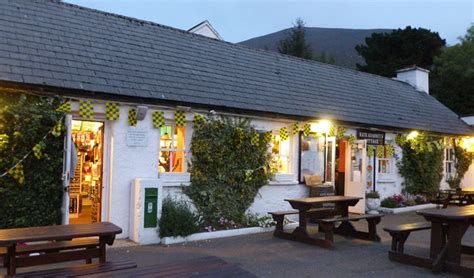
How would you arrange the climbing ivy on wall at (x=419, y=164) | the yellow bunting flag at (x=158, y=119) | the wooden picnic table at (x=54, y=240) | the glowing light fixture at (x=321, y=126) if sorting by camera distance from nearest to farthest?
the wooden picnic table at (x=54, y=240), the yellow bunting flag at (x=158, y=119), the glowing light fixture at (x=321, y=126), the climbing ivy on wall at (x=419, y=164)

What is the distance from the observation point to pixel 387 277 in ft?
21.8

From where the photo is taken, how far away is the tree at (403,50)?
41.1m

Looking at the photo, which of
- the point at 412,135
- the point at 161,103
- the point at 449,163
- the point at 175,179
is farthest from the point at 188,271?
the point at 449,163

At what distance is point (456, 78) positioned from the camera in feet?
115

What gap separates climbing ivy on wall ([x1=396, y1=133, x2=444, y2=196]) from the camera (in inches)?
599

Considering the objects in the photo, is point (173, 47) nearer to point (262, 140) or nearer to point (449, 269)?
point (262, 140)

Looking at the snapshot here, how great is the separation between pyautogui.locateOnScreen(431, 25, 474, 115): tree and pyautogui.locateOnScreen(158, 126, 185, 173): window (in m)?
28.0

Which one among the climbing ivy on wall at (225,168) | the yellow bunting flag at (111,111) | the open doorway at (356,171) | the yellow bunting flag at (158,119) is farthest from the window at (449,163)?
the yellow bunting flag at (111,111)

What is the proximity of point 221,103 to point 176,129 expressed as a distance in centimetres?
124

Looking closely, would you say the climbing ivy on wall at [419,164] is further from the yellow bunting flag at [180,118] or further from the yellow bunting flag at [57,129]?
the yellow bunting flag at [57,129]

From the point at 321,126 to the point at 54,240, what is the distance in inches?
345

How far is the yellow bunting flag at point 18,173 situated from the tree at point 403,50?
37.3 m

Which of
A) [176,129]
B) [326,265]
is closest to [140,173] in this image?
[176,129]

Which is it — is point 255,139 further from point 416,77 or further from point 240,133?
point 416,77
